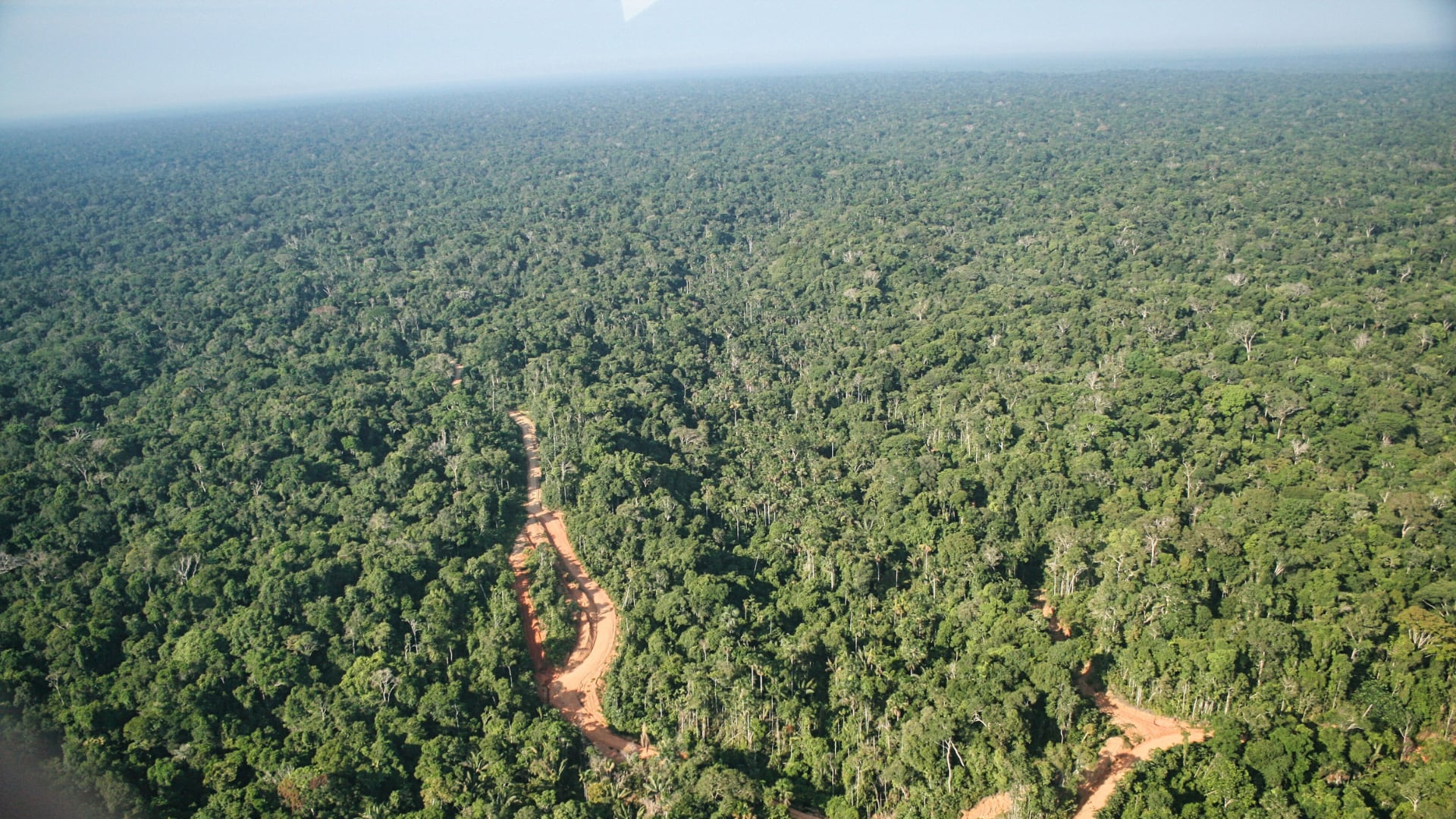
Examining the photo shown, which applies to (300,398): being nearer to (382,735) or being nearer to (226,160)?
(382,735)

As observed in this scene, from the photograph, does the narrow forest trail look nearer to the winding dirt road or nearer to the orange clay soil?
the winding dirt road

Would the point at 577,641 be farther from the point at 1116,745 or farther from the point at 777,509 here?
the point at 1116,745

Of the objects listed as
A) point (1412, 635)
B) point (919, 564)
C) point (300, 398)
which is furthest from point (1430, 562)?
point (300, 398)

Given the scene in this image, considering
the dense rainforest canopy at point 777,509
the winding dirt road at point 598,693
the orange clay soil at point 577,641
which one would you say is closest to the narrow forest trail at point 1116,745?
the winding dirt road at point 598,693

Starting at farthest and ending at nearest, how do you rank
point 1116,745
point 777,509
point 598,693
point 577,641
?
point 777,509 < point 577,641 < point 598,693 < point 1116,745

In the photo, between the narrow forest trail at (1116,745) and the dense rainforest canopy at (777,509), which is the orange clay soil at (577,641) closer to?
→ the dense rainforest canopy at (777,509)

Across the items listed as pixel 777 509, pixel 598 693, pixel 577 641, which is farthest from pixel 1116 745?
pixel 577 641
